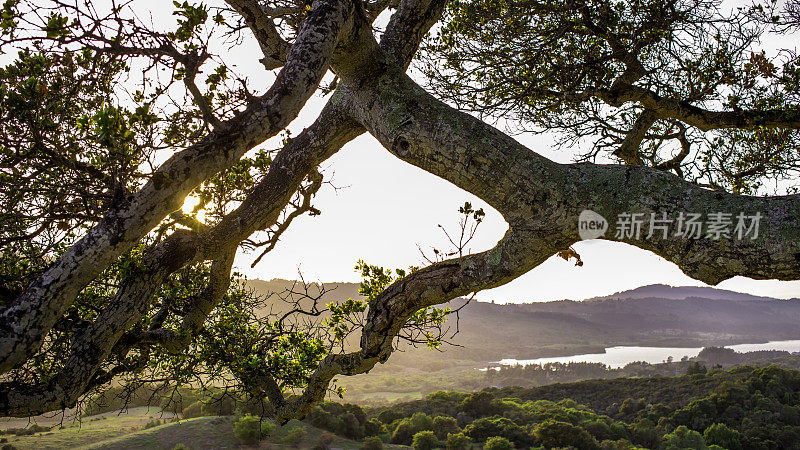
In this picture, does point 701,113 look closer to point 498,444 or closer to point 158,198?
point 158,198

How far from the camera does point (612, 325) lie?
509 feet

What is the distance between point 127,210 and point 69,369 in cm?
180

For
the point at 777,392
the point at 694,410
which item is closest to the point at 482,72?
the point at 694,410

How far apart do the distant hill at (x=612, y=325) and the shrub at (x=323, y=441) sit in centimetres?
7511

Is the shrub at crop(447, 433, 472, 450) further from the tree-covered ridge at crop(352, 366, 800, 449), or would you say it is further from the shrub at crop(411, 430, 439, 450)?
the shrub at crop(411, 430, 439, 450)

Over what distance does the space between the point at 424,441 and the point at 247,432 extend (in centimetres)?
1034

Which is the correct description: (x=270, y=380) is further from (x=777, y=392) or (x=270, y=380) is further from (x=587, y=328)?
(x=587, y=328)

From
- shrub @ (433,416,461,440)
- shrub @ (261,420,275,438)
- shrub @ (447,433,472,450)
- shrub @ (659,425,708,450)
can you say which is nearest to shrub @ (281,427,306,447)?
shrub @ (261,420,275,438)

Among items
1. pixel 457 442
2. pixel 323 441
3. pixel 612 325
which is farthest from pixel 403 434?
pixel 612 325

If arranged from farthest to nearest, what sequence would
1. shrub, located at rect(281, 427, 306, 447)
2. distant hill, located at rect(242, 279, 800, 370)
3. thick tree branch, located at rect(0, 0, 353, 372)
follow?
distant hill, located at rect(242, 279, 800, 370)
shrub, located at rect(281, 427, 306, 447)
thick tree branch, located at rect(0, 0, 353, 372)

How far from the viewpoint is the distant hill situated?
371 ft

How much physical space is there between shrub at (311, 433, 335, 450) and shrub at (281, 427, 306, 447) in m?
0.86

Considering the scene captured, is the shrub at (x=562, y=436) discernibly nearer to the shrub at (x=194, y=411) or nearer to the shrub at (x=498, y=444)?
the shrub at (x=498, y=444)

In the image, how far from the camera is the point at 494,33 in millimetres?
8461
